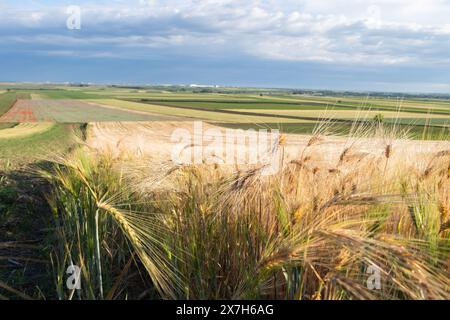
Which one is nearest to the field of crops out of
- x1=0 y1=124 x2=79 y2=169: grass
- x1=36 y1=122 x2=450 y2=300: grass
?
x1=0 y1=124 x2=79 y2=169: grass

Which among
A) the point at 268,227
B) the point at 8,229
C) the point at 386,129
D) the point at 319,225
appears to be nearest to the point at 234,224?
the point at 268,227

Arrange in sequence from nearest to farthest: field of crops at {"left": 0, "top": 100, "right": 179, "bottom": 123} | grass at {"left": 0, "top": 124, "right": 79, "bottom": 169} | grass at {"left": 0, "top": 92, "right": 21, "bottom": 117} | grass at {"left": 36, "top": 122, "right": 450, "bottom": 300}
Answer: grass at {"left": 36, "top": 122, "right": 450, "bottom": 300} → grass at {"left": 0, "top": 124, "right": 79, "bottom": 169} → field of crops at {"left": 0, "top": 100, "right": 179, "bottom": 123} → grass at {"left": 0, "top": 92, "right": 21, "bottom": 117}

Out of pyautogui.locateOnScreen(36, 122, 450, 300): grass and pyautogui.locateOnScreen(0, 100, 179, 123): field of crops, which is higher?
pyautogui.locateOnScreen(36, 122, 450, 300): grass

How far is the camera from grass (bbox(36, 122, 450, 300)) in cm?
206

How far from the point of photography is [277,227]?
2777mm

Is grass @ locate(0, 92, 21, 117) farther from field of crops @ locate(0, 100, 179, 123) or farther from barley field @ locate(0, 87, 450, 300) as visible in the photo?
barley field @ locate(0, 87, 450, 300)

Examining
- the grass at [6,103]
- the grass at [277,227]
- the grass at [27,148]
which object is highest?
the grass at [277,227]

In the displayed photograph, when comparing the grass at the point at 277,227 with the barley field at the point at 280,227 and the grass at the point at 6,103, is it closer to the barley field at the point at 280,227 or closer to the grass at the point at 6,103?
the barley field at the point at 280,227

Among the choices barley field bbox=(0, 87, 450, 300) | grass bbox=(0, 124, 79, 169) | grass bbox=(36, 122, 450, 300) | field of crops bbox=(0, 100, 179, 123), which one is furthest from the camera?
field of crops bbox=(0, 100, 179, 123)

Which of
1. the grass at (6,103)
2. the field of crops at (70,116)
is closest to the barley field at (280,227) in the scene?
the field of crops at (70,116)

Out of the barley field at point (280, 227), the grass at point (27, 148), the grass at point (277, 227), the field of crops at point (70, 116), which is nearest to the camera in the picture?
the barley field at point (280, 227)

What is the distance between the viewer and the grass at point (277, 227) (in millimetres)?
2061
